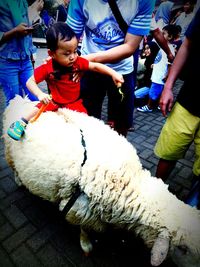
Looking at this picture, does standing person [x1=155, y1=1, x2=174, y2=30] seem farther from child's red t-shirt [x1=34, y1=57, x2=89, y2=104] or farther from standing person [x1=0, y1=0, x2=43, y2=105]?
child's red t-shirt [x1=34, y1=57, x2=89, y2=104]

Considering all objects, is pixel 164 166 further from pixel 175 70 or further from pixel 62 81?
pixel 62 81

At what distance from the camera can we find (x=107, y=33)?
2342mm

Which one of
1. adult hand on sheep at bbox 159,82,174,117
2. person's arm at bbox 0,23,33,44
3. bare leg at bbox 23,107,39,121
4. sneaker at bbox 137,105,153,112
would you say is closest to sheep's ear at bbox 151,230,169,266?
adult hand on sheep at bbox 159,82,174,117

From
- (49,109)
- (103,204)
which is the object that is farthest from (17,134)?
(103,204)

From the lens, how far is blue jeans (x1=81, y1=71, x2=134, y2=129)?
264 centimetres

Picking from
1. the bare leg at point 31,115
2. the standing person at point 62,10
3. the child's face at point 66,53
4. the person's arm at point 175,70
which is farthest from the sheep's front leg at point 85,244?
the standing person at point 62,10

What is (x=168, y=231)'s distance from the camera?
65.1 inches

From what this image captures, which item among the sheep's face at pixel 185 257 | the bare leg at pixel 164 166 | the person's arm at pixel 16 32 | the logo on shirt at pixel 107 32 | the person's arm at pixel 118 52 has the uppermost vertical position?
the logo on shirt at pixel 107 32

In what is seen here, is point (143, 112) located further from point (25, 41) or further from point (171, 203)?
point (171, 203)

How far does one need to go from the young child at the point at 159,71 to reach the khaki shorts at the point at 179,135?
3344 millimetres

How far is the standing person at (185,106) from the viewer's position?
2.13 m

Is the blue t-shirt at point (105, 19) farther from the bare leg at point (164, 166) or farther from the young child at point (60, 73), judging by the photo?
the bare leg at point (164, 166)

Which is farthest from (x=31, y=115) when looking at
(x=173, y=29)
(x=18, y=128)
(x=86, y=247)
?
(x=173, y=29)

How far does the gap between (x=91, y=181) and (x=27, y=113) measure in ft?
3.36
